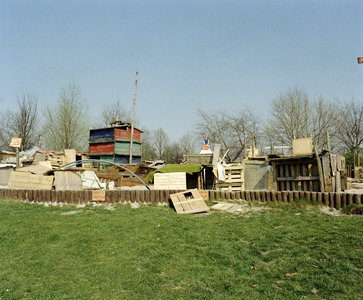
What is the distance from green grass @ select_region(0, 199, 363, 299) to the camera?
4.38m

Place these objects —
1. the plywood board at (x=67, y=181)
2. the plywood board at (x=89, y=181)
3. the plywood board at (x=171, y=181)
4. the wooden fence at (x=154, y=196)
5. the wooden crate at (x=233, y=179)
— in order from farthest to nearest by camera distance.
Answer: the plywood board at (x=89, y=181)
the plywood board at (x=67, y=181)
the plywood board at (x=171, y=181)
the wooden crate at (x=233, y=179)
the wooden fence at (x=154, y=196)

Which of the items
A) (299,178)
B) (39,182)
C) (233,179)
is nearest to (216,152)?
(233,179)

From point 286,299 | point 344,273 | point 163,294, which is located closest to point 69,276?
point 163,294

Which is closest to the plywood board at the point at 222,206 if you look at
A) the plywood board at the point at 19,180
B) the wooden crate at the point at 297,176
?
the wooden crate at the point at 297,176

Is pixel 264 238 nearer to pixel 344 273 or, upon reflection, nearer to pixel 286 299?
pixel 344 273

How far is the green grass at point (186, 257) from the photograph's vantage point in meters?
4.38

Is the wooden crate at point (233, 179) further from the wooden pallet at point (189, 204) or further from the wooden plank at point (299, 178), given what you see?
the wooden pallet at point (189, 204)

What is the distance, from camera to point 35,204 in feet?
40.2

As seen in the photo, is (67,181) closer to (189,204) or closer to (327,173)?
(189,204)

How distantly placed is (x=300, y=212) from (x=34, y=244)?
28.8ft

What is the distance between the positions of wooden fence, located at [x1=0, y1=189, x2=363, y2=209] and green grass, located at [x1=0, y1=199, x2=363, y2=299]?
91 centimetres

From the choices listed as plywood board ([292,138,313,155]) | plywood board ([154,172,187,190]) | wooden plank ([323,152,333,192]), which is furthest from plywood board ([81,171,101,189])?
wooden plank ([323,152,333,192])

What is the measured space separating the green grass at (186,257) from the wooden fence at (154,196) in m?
0.91

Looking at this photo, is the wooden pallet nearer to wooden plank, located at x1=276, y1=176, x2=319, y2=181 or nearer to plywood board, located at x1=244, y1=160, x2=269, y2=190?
plywood board, located at x1=244, y1=160, x2=269, y2=190
